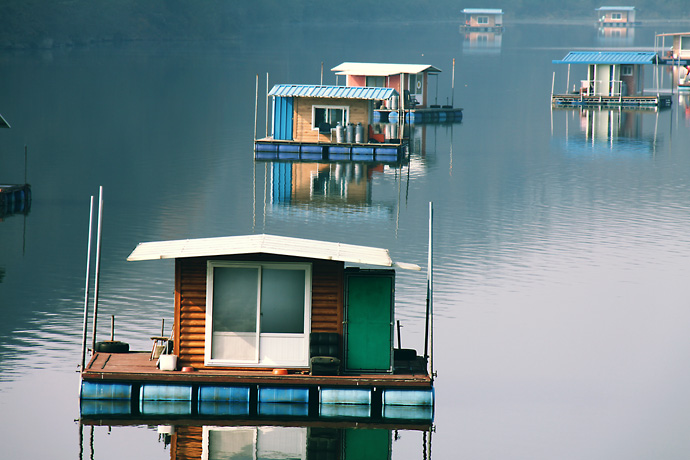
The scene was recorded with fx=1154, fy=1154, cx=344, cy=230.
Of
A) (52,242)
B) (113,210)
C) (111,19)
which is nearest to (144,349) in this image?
(52,242)

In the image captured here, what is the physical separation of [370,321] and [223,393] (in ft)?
10.6

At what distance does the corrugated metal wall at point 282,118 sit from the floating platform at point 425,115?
784 inches

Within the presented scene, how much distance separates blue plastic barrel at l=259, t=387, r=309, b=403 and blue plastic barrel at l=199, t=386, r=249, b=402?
0.34 m

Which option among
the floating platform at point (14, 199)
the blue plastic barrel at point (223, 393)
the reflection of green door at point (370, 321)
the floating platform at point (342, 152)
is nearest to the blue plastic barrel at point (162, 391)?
the blue plastic barrel at point (223, 393)

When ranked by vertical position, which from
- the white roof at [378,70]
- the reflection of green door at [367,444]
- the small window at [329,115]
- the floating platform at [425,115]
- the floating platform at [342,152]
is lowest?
the reflection of green door at [367,444]

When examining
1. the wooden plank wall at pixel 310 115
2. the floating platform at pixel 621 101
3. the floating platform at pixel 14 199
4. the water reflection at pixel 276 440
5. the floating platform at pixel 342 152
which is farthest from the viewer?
the floating platform at pixel 621 101

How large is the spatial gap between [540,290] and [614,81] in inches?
2641

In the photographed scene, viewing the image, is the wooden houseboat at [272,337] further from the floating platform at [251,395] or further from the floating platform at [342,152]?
the floating platform at [342,152]

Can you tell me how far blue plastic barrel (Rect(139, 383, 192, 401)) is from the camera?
22.8 metres

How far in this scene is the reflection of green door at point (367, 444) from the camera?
873 inches

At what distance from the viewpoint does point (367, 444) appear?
22.5 m

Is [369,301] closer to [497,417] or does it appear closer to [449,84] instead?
[497,417]

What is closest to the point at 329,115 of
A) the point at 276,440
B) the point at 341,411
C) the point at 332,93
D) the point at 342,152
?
the point at 332,93

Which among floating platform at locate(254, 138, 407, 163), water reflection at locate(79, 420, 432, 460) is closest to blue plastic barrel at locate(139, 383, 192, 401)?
water reflection at locate(79, 420, 432, 460)
